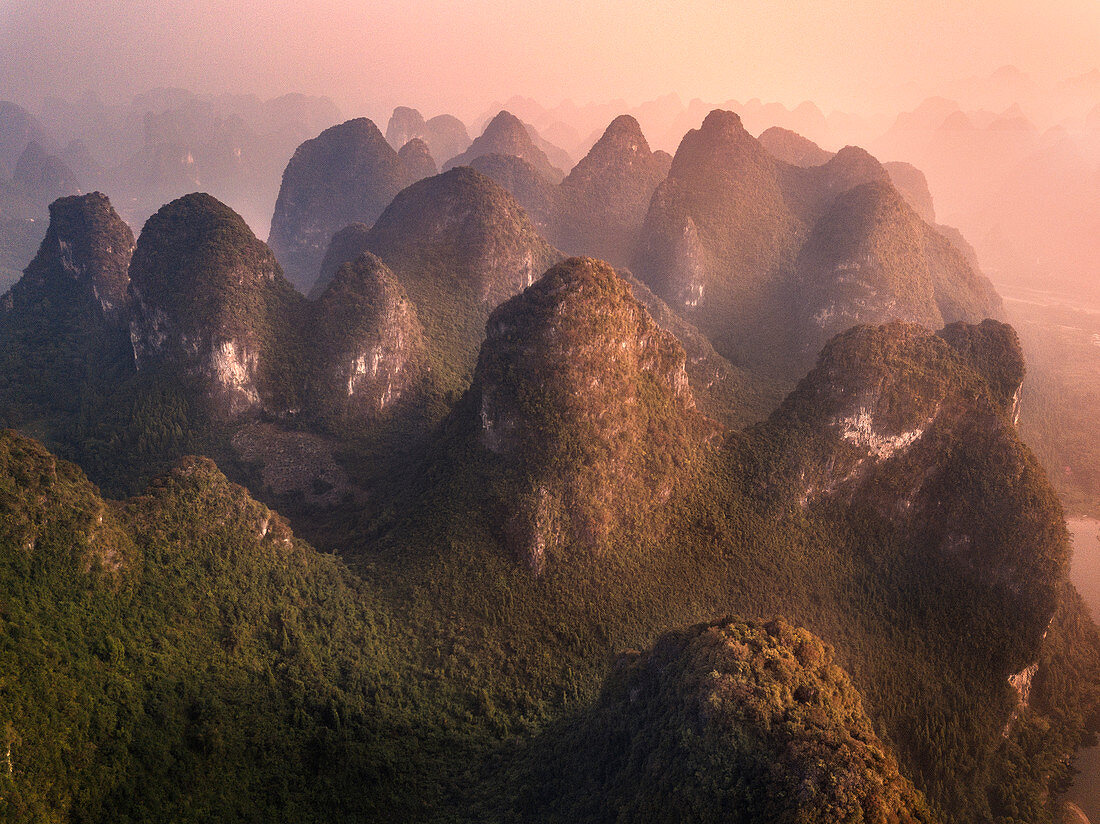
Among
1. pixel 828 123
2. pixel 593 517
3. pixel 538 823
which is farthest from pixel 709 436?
pixel 828 123

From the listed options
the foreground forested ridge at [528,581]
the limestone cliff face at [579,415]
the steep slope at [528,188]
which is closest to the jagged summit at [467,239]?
the foreground forested ridge at [528,581]

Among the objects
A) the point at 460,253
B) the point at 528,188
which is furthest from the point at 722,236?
the point at 460,253

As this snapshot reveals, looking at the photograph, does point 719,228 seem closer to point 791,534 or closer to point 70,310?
point 791,534

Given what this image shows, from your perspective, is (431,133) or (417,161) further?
(431,133)

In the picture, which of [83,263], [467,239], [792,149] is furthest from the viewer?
[792,149]

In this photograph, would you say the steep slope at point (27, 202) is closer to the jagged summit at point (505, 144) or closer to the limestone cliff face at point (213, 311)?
the limestone cliff face at point (213, 311)

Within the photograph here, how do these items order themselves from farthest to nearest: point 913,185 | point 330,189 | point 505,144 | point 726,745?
1. point 505,144
2. point 913,185
3. point 330,189
4. point 726,745

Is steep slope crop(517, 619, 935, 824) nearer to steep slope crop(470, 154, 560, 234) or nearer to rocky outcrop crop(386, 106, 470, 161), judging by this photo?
steep slope crop(470, 154, 560, 234)
